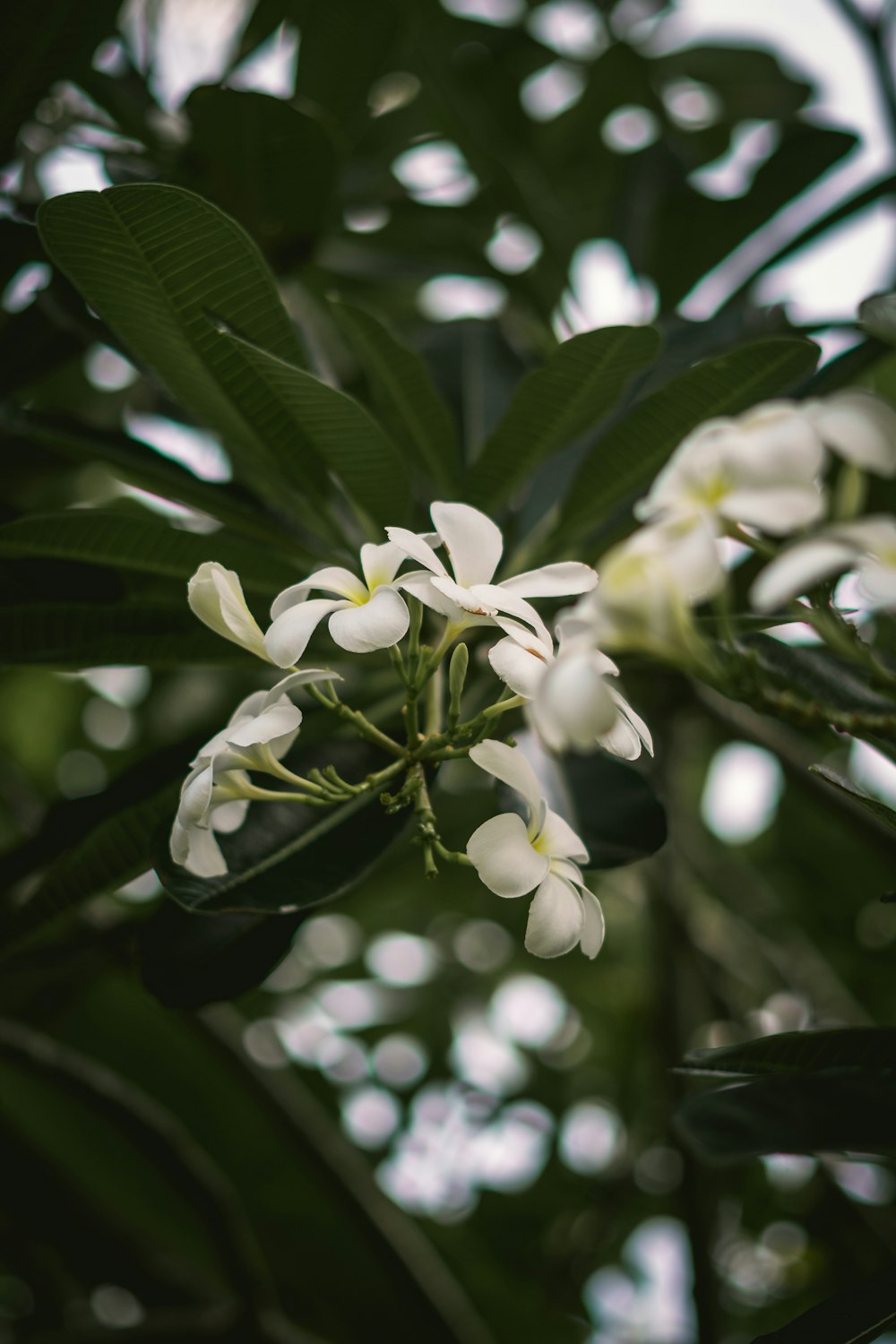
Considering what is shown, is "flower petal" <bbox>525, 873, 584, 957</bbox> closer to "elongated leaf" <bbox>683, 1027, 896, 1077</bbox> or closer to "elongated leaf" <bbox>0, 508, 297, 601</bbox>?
"elongated leaf" <bbox>683, 1027, 896, 1077</bbox>

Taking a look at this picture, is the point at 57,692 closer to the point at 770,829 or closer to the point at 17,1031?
the point at 17,1031

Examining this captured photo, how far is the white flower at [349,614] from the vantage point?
66 centimetres

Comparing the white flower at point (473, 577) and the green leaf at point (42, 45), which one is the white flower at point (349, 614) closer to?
the white flower at point (473, 577)

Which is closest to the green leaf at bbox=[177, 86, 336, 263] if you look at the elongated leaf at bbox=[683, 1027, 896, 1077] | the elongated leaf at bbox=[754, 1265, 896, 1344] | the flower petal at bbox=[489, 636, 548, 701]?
the flower petal at bbox=[489, 636, 548, 701]

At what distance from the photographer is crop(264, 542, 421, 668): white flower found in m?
0.66

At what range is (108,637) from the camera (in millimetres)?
960

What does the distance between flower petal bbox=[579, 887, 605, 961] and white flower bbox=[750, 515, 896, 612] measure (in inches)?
11.5

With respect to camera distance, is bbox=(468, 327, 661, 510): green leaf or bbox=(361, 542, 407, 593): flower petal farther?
bbox=(468, 327, 661, 510): green leaf

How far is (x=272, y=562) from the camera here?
3.18 feet

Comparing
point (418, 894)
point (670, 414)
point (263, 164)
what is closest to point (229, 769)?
point (670, 414)

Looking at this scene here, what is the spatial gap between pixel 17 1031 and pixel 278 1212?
88 cm

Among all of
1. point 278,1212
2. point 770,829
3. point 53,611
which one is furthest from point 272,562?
point 770,829

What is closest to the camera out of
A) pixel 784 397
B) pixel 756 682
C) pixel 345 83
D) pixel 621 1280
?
pixel 756 682

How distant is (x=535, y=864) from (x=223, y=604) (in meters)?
0.26
